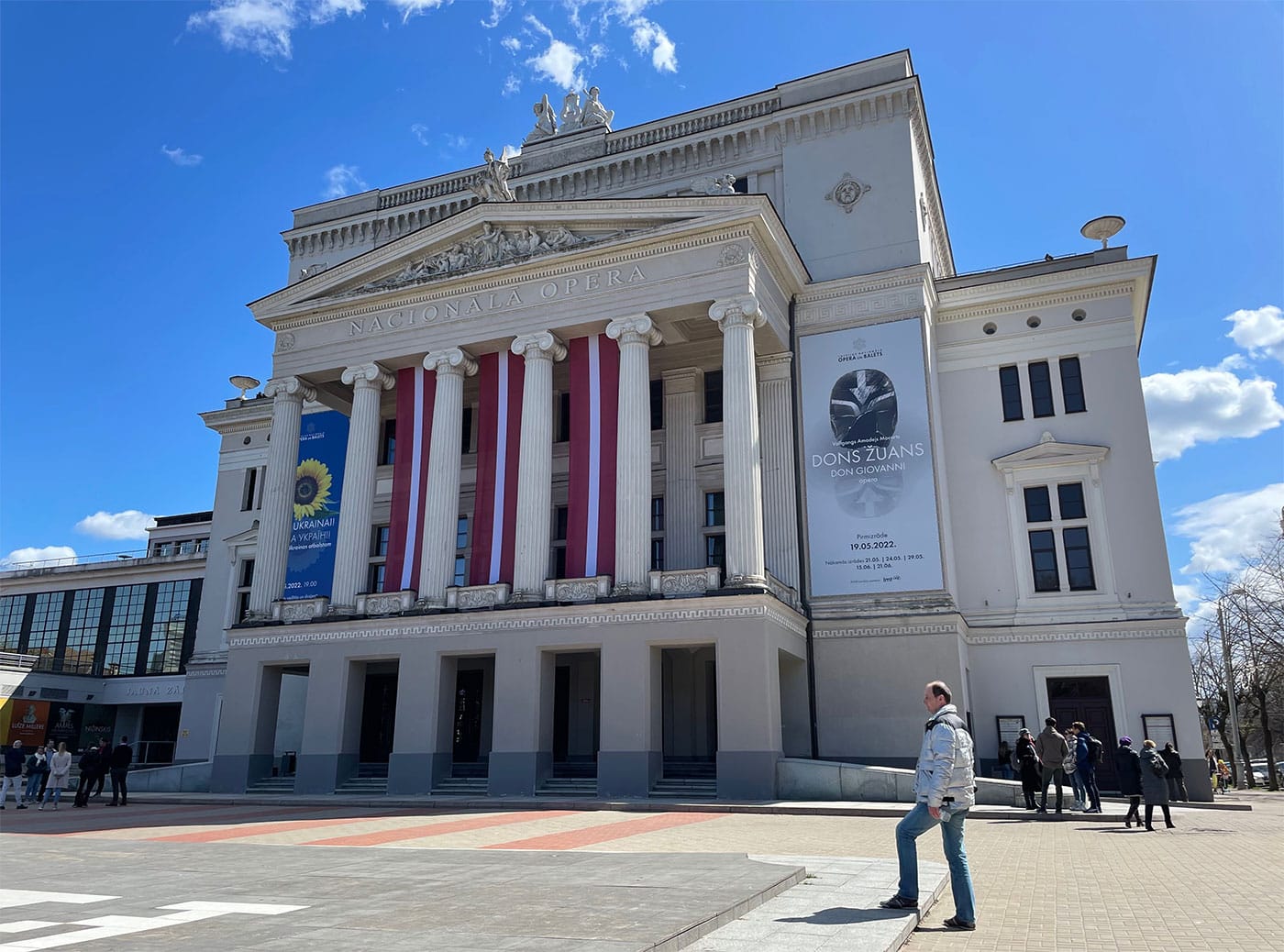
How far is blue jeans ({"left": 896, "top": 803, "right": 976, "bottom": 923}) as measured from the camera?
7.79m

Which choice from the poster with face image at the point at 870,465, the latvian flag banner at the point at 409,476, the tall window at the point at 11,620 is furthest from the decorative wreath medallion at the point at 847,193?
the tall window at the point at 11,620

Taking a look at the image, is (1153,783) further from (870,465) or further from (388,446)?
(388,446)

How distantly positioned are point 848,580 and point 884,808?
9.63 meters

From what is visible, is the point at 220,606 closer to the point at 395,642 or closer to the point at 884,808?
the point at 395,642

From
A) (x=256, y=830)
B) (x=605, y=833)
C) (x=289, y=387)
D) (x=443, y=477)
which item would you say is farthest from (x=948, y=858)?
(x=289, y=387)

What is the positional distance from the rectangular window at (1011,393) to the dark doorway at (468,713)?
2043 centimetres

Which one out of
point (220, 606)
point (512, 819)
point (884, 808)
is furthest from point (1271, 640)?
point (220, 606)

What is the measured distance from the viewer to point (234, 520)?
43.8 m

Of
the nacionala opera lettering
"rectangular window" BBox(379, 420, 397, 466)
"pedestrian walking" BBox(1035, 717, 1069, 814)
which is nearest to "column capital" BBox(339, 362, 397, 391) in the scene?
the nacionala opera lettering

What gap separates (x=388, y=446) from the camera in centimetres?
3781

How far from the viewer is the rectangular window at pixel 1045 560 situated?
29.9 m

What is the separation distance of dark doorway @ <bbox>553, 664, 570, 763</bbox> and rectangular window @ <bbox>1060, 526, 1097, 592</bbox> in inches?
660

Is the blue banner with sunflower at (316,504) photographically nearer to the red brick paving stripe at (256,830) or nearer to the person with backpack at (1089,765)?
the red brick paving stripe at (256,830)

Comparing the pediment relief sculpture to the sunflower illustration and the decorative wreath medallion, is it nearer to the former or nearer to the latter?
the sunflower illustration
